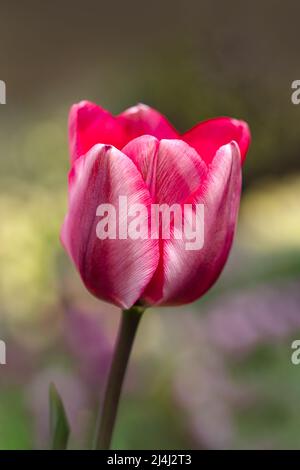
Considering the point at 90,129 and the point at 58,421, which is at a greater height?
the point at 90,129

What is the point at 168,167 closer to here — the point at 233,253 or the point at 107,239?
the point at 107,239

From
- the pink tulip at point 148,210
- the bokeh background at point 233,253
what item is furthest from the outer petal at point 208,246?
the bokeh background at point 233,253

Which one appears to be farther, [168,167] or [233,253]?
[233,253]

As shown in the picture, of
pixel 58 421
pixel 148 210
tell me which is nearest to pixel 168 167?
pixel 148 210

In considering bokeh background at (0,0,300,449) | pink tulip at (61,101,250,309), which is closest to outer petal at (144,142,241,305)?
pink tulip at (61,101,250,309)

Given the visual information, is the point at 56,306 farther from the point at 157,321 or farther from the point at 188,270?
the point at 188,270
